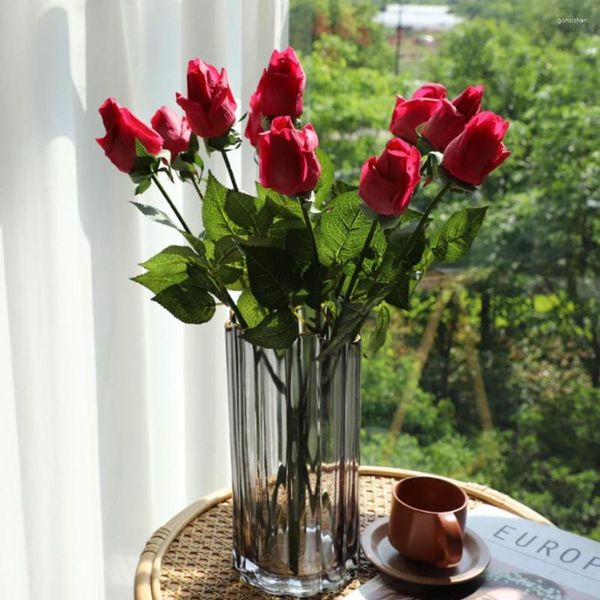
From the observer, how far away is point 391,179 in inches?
28.3

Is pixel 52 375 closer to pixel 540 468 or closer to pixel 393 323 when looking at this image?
pixel 393 323

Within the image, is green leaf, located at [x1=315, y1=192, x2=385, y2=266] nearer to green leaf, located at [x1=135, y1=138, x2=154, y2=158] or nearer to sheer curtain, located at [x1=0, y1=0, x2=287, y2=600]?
green leaf, located at [x1=135, y1=138, x2=154, y2=158]

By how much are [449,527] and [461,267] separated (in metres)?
0.79

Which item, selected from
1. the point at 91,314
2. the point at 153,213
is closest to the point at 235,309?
the point at 153,213

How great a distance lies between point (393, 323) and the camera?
1.64 m

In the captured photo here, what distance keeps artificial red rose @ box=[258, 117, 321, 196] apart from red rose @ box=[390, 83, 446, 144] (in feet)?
0.36

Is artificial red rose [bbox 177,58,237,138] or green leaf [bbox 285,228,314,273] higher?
artificial red rose [bbox 177,58,237,138]

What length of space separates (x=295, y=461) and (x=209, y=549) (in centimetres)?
19

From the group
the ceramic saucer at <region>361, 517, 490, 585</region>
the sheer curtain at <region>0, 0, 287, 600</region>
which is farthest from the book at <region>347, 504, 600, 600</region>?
the sheer curtain at <region>0, 0, 287, 600</region>

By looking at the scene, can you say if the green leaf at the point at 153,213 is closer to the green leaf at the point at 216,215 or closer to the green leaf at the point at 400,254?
the green leaf at the point at 216,215

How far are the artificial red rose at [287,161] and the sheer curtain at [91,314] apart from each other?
15.4 inches

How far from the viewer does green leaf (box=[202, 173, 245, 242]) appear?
0.83 meters

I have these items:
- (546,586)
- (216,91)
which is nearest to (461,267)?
(546,586)

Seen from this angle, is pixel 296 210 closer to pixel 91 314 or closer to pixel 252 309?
pixel 252 309
